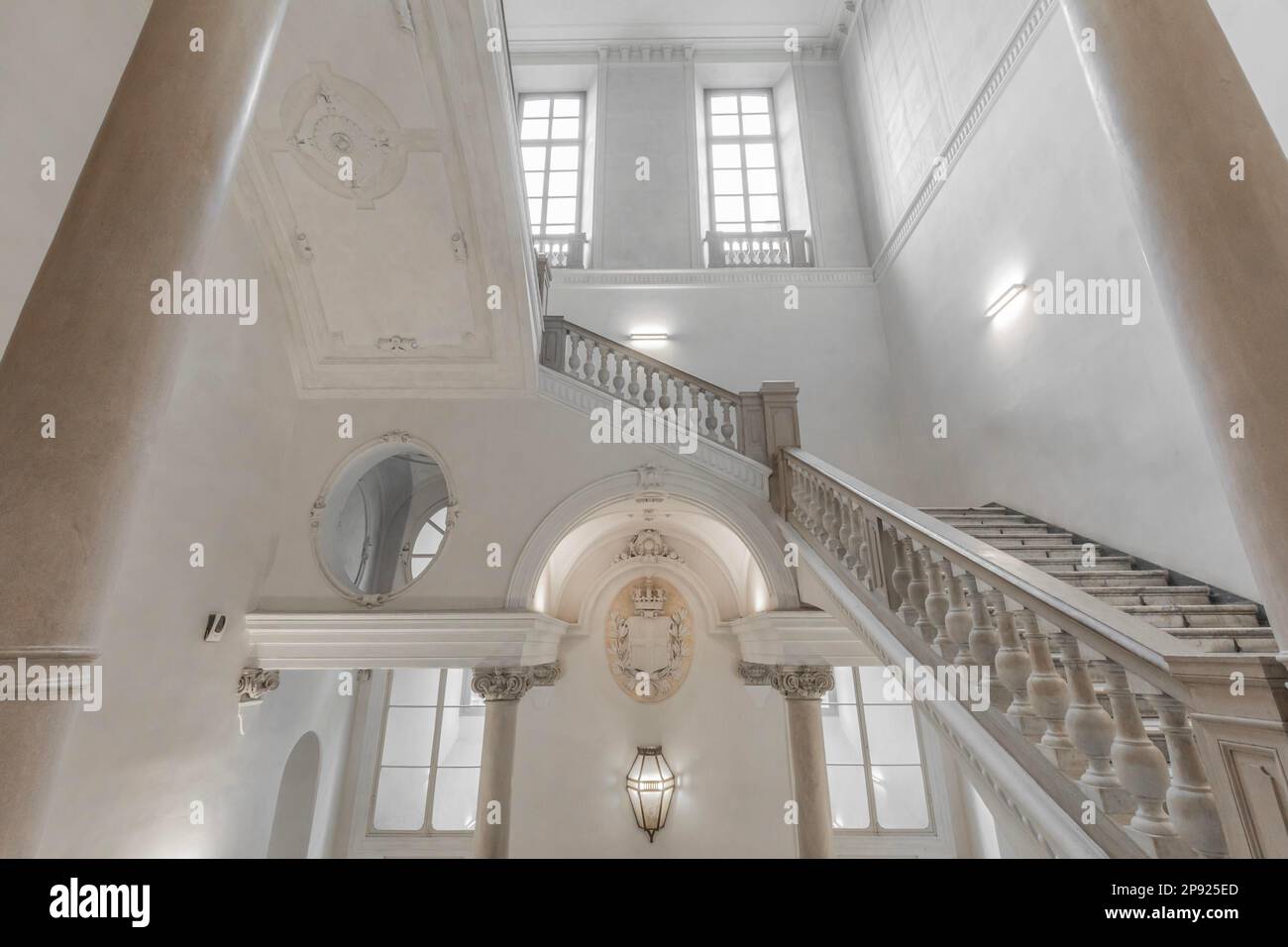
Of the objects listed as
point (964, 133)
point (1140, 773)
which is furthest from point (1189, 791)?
point (964, 133)

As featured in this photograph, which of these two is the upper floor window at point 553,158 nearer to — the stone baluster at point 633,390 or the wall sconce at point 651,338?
the wall sconce at point 651,338

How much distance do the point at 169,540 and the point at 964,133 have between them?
849cm

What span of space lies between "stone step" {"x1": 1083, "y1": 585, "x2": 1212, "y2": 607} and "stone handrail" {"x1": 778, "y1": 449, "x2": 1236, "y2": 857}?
0.88 meters

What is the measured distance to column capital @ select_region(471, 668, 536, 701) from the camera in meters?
5.25

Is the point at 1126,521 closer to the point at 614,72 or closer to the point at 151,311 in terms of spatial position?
the point at 151,311

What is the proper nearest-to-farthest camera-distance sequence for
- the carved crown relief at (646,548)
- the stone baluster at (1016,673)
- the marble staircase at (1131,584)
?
the stone baluster at (1016,673) < the marble staircase at (1131,584) < the carved crown relief at (646,548)

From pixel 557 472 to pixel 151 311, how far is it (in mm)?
4248

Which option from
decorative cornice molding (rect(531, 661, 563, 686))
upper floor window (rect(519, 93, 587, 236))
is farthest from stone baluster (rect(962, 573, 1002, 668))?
upper floor window (rect(519, 93, 587, 236))

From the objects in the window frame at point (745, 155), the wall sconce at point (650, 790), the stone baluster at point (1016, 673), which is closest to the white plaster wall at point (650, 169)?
the window frame at point (745, 155)

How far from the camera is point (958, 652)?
8.27ft

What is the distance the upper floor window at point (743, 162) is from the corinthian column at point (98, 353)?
896 centimetres

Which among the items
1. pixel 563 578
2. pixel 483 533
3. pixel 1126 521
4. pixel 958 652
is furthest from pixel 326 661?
pixel 1126 521

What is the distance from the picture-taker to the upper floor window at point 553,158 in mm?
9992

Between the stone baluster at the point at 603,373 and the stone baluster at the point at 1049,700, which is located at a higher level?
the stone baluster at the point at 603,373
